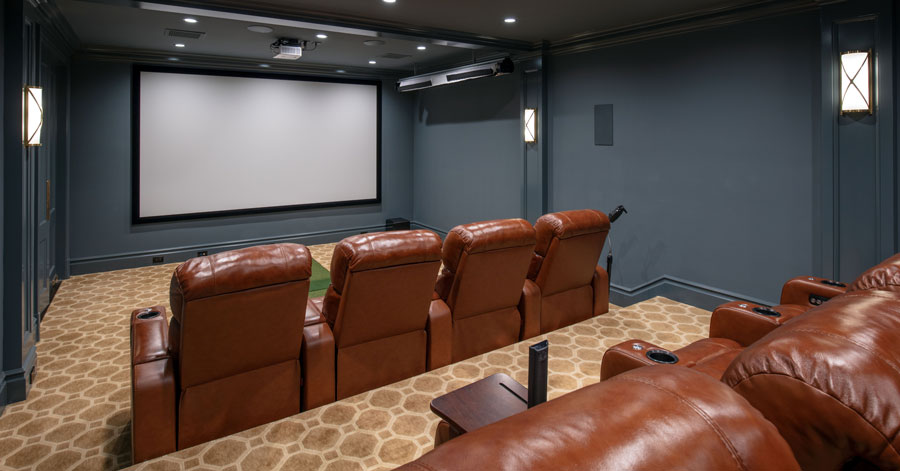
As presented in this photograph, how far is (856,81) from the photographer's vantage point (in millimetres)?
3498

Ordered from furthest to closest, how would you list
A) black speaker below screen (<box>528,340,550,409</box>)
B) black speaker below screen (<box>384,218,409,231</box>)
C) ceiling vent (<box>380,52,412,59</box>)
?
1. black speaker below screen (<box>384,218,409,231</box>)
2. ceiling vent (<box>380,52,412,59</box>)
3. black speaker below screen (<box>528,340,550,409</box>)

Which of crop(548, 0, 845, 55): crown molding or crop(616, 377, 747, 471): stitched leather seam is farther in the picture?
crop(548, 0, 845, 55): crown molding

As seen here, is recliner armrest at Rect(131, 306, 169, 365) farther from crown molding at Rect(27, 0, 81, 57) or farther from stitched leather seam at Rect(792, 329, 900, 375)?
crown molding at Rect(27, 0, 81, 57)

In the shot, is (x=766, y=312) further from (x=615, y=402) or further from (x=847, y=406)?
(x=615, y=402)

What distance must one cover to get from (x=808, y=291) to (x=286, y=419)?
298 centimetres

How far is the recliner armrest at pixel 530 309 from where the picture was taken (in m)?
3.31

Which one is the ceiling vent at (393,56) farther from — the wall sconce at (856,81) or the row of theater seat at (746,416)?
the row of theater seat at (746,416)

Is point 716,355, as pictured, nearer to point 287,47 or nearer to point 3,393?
point 3,393

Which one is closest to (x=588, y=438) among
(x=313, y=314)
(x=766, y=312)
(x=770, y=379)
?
(x=770, y=379)

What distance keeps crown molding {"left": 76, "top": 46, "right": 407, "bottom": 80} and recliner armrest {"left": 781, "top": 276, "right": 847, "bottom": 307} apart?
670cm

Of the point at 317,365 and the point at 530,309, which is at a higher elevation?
the point at 530,309

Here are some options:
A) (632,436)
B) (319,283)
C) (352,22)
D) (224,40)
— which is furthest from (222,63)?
(632,436)

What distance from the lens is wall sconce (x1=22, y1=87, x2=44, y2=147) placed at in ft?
10.5

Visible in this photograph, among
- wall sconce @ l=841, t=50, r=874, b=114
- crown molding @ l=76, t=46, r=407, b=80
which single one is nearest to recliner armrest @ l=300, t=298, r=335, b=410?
wall sconce @ l=841, t=50, r=874, b=114
